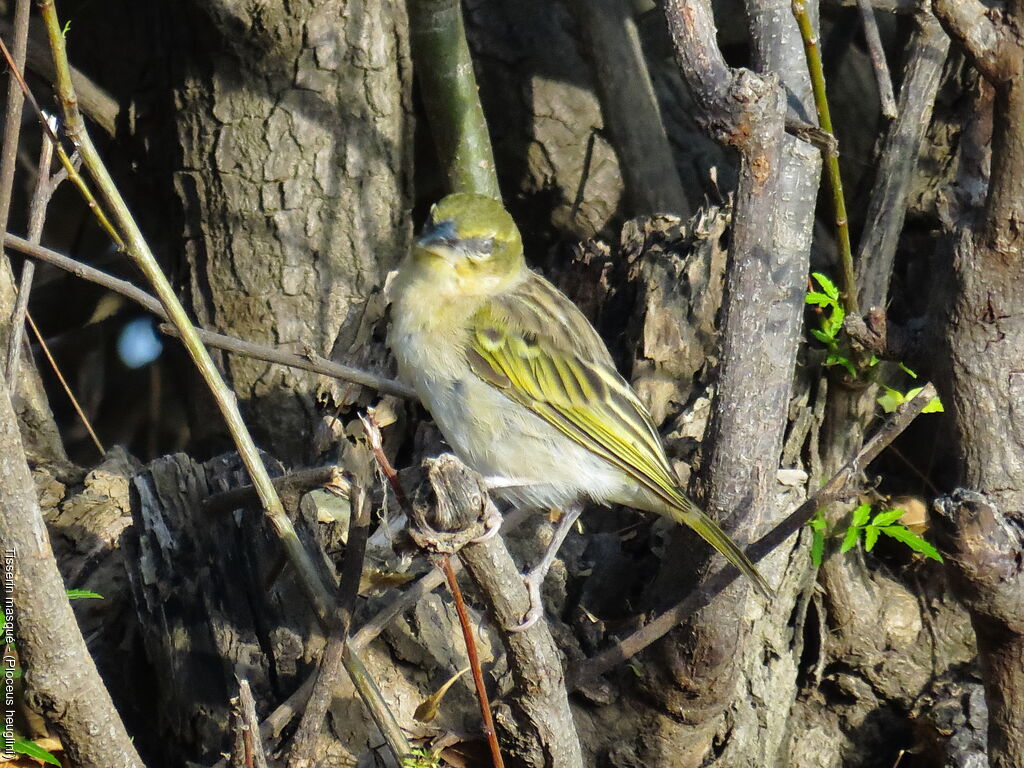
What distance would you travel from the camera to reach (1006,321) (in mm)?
3299

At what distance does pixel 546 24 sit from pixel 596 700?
3763 mm

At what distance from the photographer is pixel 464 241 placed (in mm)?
4148

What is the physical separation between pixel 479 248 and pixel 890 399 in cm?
183

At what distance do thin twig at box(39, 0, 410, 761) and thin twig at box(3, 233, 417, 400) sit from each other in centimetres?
14

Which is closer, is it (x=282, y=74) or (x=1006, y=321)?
(x=1006, y=321)

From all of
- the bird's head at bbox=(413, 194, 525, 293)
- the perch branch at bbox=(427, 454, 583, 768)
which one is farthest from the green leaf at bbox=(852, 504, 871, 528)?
the bird's head at bbox=(413, 194, 525, 293)

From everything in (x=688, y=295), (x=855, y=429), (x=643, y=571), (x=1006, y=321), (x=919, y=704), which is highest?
(x=1006, y=321)

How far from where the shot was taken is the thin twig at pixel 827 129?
3.50 metres

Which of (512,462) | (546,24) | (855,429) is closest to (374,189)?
(546,24)

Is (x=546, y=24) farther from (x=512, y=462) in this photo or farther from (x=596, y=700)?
(x=596, y=700)

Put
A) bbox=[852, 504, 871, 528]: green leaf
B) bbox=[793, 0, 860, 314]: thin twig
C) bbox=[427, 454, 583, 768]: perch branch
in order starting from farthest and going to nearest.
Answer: bbox=[852, 504, 871, 528]: green leaf → bbox=[793, 0, 860, 314]: thin twig → bbox=[427, 454, 583, 768]: perch branch

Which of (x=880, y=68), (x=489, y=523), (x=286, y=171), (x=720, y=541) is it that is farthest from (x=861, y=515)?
(x=286, y=171)

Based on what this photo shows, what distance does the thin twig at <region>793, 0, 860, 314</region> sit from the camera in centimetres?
350

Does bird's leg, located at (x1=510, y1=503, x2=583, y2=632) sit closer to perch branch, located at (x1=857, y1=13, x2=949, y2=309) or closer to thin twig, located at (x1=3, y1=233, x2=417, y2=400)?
thin twig, located at (x1=3, y1=233, x2=417, y2=400)
